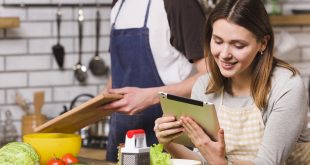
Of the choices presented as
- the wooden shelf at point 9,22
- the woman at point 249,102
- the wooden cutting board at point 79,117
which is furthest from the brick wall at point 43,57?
the woman at point 249,102

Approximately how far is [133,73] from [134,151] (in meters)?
0.95

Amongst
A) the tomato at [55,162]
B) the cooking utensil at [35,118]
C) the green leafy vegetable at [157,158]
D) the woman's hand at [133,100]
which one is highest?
the woman's hand at [133,100]

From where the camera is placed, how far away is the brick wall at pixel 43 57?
4285 millimetres

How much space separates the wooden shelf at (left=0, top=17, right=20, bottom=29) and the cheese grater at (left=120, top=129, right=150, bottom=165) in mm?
1902

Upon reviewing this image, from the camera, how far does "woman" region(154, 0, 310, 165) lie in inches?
98.6

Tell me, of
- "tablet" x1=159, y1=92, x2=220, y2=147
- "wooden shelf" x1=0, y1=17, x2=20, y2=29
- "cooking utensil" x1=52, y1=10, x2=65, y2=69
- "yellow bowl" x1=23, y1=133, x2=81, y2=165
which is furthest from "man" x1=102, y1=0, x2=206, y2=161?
"cooking utensil" x1=52, y1=10, x2=65, y2=69

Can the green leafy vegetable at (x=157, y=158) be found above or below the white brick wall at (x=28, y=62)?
below

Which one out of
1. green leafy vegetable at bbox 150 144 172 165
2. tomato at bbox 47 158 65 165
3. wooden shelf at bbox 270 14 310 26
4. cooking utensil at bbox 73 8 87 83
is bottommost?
tomato at bbox 47 158 65 165

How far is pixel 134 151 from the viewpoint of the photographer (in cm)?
237

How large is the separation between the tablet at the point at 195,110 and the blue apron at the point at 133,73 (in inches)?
28.1

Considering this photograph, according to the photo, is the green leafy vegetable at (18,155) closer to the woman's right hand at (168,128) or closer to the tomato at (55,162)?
the tomato at (55,162)

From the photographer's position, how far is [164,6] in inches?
125

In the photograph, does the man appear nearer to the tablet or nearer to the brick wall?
the tablet

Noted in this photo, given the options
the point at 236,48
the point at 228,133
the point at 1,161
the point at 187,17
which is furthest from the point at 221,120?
the point at 1,161
